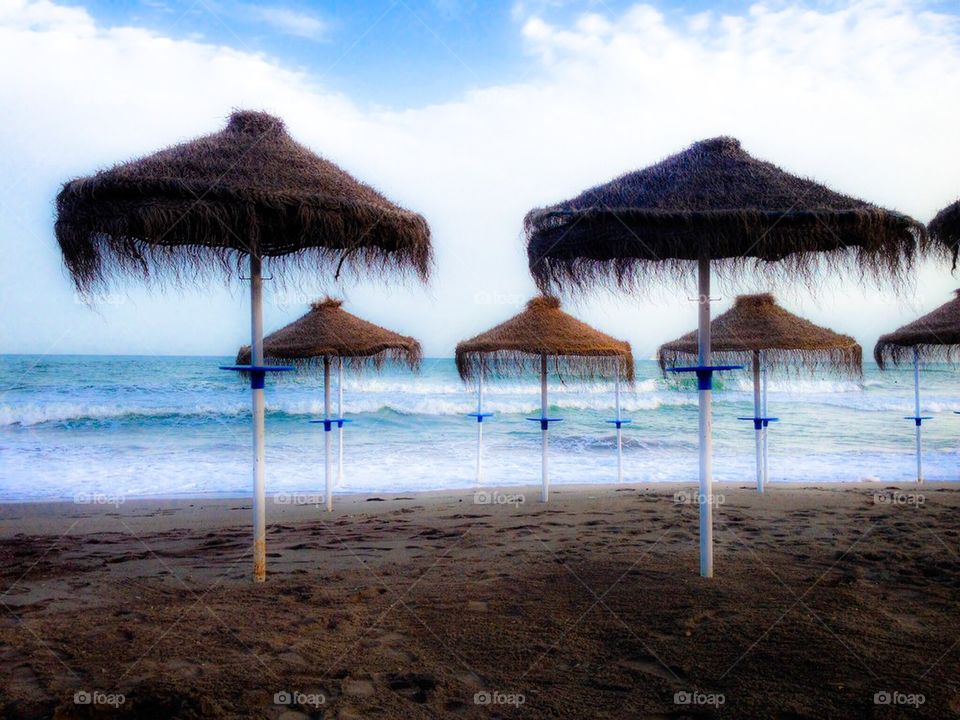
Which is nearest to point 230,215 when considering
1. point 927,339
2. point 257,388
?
point 257,388

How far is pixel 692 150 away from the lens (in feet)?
15.1

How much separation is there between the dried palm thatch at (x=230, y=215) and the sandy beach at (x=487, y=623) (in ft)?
6.63

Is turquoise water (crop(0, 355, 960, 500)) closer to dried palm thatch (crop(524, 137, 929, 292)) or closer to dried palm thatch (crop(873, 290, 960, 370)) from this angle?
dried palm thatch (crop(873, 290, 960, 370))

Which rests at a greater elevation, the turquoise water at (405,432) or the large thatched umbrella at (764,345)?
the large thatched umbrella at (764,345)

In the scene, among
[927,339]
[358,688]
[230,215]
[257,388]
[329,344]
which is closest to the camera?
[358,688]

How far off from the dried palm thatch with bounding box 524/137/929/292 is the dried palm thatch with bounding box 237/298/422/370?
3.66 metres

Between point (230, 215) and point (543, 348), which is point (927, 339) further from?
point (230, 215)

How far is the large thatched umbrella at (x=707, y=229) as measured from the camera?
390 centimetres

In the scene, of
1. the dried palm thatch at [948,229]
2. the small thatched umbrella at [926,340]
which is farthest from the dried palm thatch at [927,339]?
the dried palm thatch at [948,229]

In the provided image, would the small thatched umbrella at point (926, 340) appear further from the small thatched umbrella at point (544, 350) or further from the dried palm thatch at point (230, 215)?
the dried palm thatch at point (230, 215)

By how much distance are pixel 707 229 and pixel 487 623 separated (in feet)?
8.06

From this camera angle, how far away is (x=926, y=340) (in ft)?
28.7

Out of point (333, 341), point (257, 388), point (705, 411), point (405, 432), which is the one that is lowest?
point (405, 432)

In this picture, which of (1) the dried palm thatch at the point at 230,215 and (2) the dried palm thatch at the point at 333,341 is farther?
(2) the dried palm thatch at the point at 333,341
